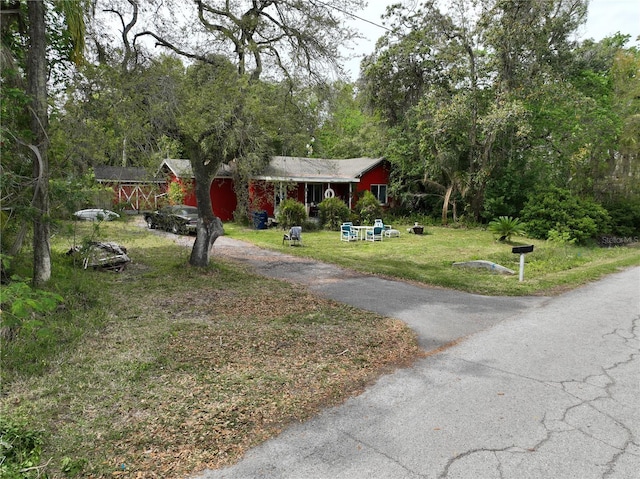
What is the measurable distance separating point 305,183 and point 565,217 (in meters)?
13.0

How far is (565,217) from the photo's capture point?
17625 millimetres

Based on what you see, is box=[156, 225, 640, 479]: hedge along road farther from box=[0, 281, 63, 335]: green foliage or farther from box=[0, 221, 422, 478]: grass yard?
box=[0, 281, 63, 335]: green foliage

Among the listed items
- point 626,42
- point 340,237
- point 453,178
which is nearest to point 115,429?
point 340,237

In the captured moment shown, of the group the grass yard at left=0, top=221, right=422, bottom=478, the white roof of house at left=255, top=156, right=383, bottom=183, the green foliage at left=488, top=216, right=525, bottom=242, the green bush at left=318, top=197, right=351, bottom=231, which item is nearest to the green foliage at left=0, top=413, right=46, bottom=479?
the grass yard at left=0, top=221, right=422, bottom=478

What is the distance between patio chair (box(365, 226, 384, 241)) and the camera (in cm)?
1720

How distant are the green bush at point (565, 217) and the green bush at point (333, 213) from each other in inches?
345

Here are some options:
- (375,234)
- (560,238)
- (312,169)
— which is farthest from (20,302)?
(312,169)

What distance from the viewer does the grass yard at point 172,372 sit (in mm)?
3133

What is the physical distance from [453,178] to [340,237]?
922 centimetres

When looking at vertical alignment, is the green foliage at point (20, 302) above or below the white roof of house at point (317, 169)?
below

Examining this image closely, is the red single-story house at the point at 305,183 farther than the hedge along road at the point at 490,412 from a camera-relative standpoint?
Yes

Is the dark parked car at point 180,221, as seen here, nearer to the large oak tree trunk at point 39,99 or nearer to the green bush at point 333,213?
the green bush at point 333,213

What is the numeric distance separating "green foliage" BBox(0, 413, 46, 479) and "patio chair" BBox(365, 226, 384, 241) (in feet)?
48.3

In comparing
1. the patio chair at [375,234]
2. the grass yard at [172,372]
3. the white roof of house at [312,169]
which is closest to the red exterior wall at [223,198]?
the white roof of house at [312,169]
